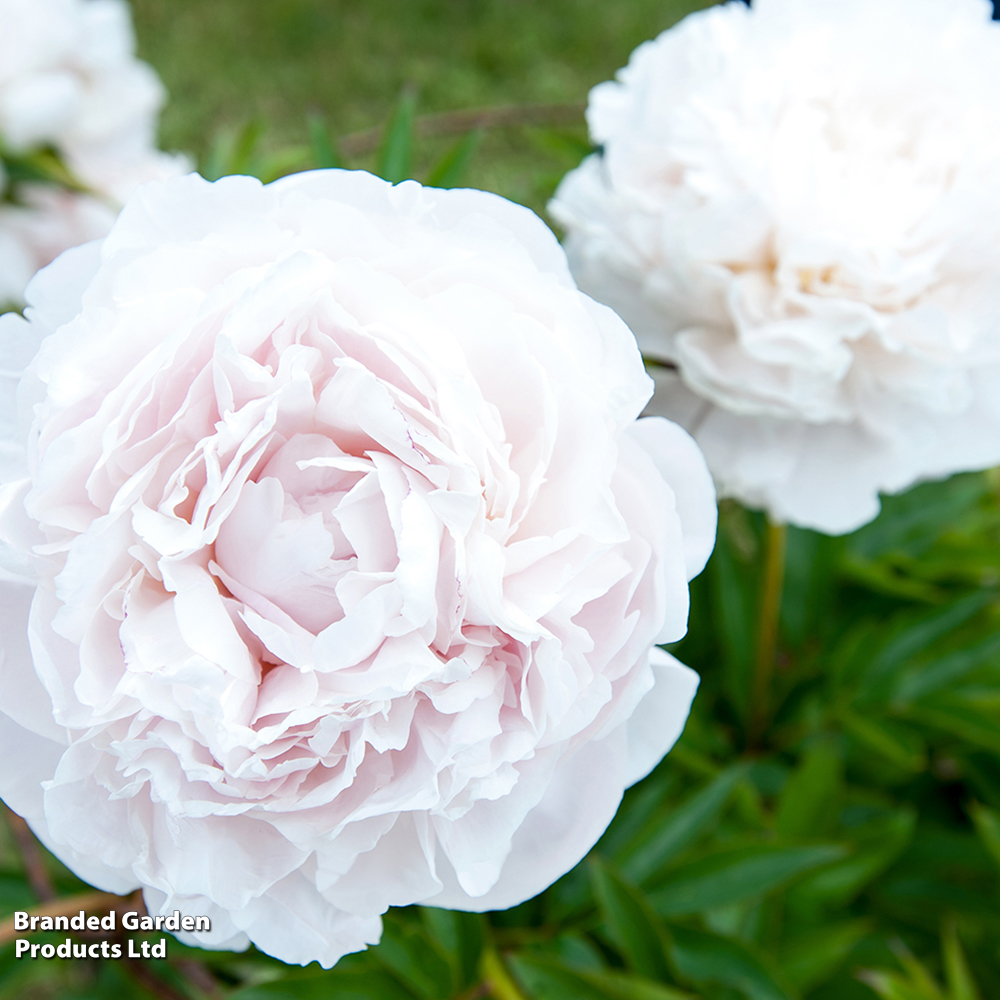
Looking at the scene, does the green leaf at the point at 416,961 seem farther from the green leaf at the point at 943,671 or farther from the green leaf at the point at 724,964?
the green leaf at the point at 943,671

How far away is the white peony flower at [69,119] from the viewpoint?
895 millimetres

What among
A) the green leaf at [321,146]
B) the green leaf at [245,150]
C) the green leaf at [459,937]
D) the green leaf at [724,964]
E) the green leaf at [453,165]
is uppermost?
the green leaf at [321,146]

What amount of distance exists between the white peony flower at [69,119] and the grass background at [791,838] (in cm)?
10

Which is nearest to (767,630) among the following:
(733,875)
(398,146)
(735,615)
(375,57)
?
(735,615)

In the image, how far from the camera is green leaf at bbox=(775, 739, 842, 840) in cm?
82

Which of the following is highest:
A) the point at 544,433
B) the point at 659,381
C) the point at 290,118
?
the point at 544,433

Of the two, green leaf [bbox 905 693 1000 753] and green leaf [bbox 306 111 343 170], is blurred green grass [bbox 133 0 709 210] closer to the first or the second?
green leaf [bbox 306 111 343 170]

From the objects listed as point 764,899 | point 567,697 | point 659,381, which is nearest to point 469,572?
point 567,697

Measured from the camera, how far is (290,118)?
100 inches

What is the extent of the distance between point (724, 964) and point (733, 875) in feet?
0.19

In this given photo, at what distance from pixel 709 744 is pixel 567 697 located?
59 cm

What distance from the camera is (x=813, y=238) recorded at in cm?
59

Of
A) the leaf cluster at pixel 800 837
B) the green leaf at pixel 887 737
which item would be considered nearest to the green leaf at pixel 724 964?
the leaf cluster at pixel 800 837

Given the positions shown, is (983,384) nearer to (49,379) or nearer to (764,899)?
(764,899)
